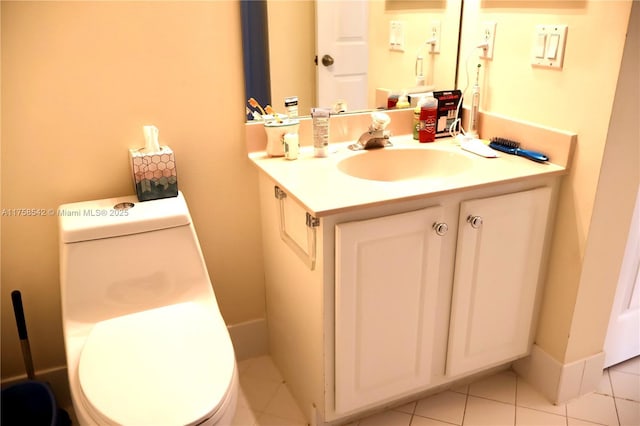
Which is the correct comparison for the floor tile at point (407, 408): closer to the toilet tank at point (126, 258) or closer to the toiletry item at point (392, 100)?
the toilet tank at point (126, 258)

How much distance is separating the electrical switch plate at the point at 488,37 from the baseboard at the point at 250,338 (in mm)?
1234

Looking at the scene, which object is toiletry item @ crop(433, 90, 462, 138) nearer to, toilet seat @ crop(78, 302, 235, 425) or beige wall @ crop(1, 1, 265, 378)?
beige wall @ crop(1, 1, 265, 378)

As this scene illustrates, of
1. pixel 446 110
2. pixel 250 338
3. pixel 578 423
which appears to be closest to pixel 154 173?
pixel 250 338

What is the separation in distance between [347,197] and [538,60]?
2.45 feet

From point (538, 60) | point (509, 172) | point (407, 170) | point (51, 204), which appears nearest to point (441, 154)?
point (407, 170)

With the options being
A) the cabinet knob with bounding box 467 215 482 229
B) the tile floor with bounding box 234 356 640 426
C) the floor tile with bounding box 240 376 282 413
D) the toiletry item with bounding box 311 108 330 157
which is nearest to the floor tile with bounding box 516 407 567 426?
the tile floor with bounding box 234 356 640 426

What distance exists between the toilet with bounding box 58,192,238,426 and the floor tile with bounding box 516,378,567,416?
3.43 feet

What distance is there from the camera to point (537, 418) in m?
1.70

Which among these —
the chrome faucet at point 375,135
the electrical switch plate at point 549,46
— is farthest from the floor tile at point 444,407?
the electrical switch plate at point 549,46

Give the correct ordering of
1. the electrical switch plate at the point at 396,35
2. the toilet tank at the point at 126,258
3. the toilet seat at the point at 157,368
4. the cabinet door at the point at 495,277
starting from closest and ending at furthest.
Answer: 1. the toilet seat at the point at 157,368
2. the toilet tank at the point at 126,258
3. the cabinet door at the point at 495,277
4. the electrical switch plate at the point at 396,35

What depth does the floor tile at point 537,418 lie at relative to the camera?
1679 mm

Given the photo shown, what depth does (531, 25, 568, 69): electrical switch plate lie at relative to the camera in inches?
57.7

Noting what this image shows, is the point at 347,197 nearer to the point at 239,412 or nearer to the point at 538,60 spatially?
the point at 538,60

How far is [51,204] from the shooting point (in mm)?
1534
